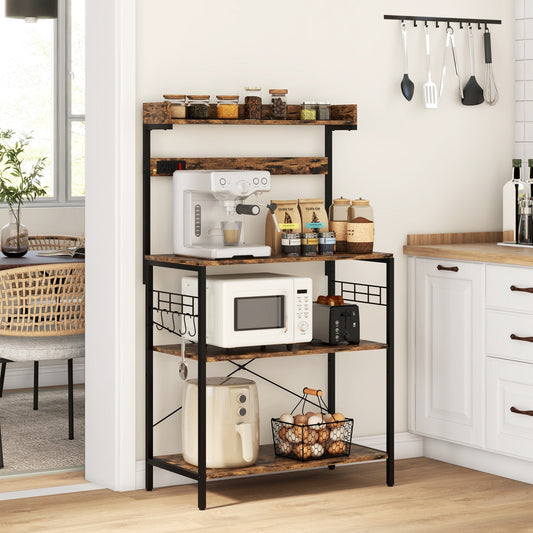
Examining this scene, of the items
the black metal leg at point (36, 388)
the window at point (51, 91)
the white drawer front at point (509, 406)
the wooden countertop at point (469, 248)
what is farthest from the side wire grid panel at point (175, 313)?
the window at point (51, 91)

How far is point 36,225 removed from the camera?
6516 mm

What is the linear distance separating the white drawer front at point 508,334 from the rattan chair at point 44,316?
67.2 inches

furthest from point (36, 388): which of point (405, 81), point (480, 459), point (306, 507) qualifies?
point (405, 81)

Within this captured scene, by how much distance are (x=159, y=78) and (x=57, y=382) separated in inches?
108

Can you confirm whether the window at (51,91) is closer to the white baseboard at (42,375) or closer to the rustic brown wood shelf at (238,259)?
the white baseboard at (42,375)

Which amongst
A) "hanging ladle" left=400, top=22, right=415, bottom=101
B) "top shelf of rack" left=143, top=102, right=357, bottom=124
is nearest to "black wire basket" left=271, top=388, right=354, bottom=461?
"top shelf of rack" left=143, top=102, right=357, bottom=124

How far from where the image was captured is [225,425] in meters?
3.99

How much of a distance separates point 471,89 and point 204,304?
169 centimetres

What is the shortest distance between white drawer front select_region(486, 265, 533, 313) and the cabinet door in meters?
0.05

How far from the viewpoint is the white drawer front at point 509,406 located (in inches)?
163

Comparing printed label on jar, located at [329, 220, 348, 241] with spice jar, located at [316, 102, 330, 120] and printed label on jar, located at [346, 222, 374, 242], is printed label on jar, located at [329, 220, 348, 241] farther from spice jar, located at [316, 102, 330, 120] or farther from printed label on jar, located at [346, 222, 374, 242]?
spice jar, located at [316, 102, 330, 120]

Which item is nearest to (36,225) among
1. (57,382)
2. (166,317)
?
(57,382)

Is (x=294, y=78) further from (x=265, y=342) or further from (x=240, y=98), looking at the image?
(x=265, y=342)

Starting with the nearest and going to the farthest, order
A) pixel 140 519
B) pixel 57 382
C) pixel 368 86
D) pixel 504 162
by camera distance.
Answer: pixel 140 519 → pixel 368 86 → pixel 504 162 → pixel 57 382
